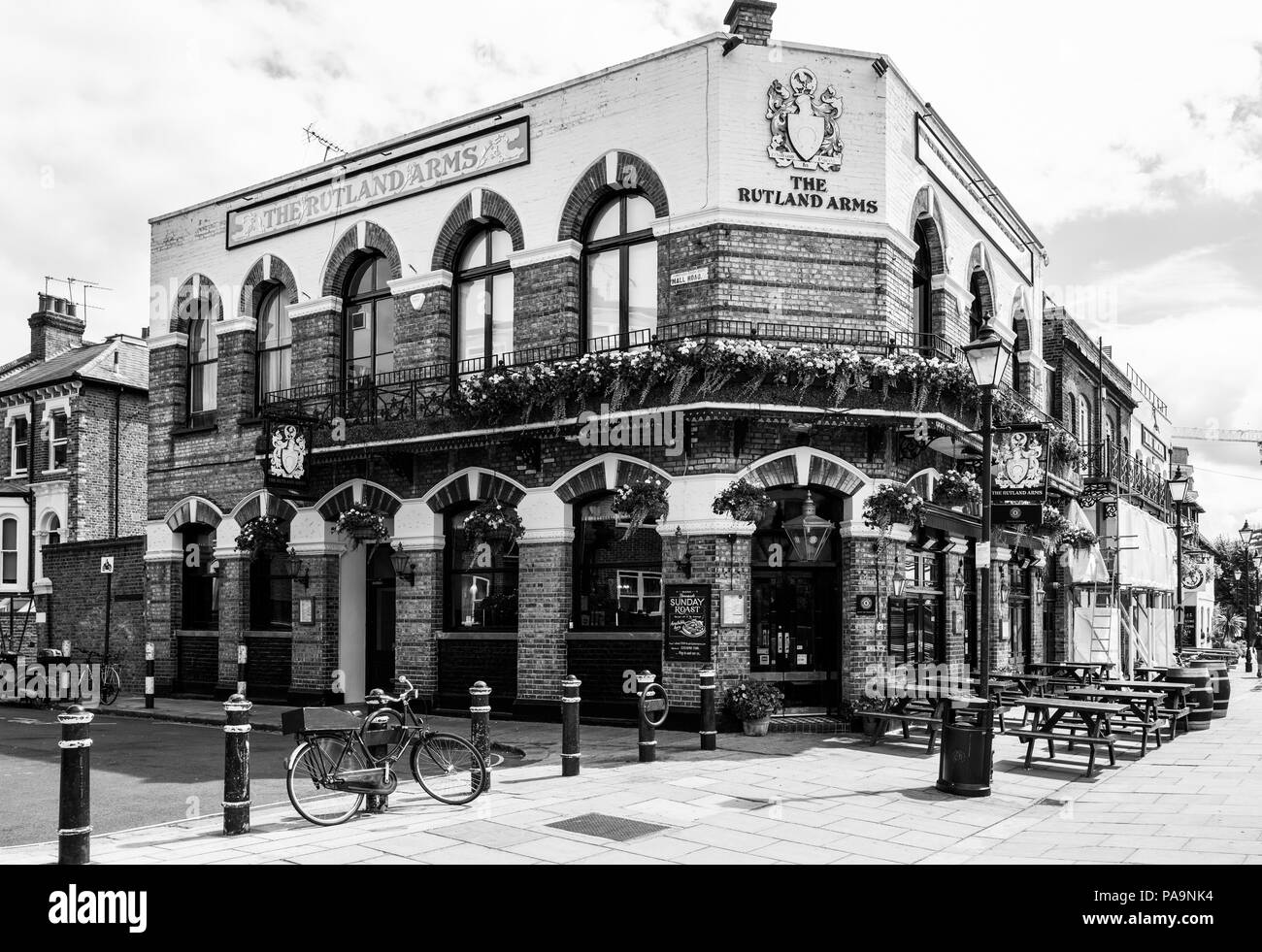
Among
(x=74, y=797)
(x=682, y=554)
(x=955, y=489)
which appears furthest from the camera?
(x=955, y=489)

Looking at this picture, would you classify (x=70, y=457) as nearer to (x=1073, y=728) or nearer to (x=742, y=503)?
(x=742, y=503)

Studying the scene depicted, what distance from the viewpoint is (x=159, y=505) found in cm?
2162

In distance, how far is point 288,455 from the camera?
1800 cm

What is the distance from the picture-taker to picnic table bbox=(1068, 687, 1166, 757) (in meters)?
13.4

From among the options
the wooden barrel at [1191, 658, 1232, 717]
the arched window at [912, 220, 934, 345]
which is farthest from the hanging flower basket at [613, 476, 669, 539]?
the wooden barrel at [1191, 658, 1232, 717]

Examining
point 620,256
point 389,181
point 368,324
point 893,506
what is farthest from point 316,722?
point 389,181

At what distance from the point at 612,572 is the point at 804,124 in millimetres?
6740

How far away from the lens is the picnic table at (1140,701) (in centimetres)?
1336

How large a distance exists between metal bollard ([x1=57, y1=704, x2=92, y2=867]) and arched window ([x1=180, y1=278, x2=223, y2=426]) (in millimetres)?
14528

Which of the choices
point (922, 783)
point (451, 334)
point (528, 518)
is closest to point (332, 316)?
point (451, 334)

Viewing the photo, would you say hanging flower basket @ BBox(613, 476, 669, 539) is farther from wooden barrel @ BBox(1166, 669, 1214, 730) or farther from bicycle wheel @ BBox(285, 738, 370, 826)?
wooden barrel @ BBox(1166, 669, 1214, 730)

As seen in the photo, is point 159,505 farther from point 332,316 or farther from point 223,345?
point 332,316
